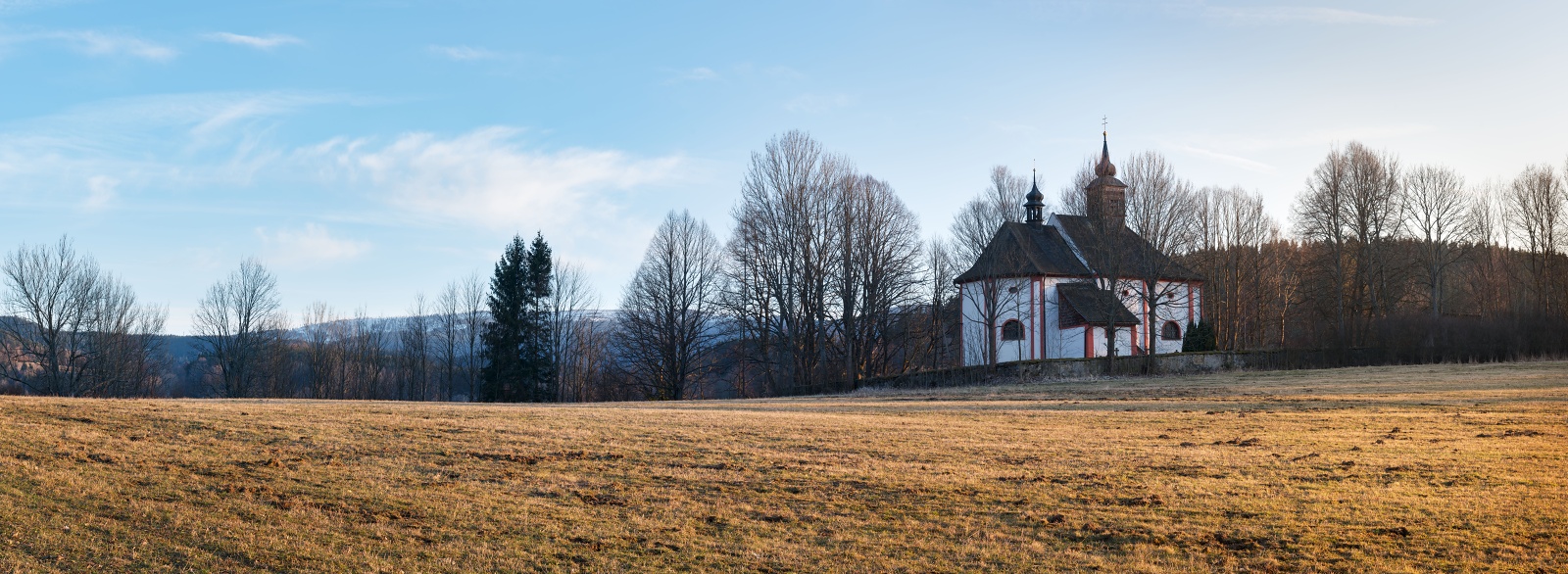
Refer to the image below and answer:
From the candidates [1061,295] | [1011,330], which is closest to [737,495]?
[1011,330]

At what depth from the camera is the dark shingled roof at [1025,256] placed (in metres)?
50.0

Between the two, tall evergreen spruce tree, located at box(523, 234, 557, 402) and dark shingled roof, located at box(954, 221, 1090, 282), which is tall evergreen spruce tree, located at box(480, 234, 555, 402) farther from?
dark shingled roof, located at box(954, 221, 1090, 282)

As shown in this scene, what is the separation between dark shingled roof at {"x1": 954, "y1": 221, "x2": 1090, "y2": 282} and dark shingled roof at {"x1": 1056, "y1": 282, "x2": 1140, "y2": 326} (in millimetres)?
841

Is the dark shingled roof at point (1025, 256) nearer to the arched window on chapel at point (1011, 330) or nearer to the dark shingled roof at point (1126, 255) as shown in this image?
the arched window on chapel at point (1011, 330)

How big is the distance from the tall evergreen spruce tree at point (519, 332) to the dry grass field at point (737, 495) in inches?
1331

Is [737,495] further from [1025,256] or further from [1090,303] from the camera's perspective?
[1090,303]

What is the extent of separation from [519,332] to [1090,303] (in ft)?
Result: 99.9

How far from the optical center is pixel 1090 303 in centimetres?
5256

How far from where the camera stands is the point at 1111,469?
13008 millimetres

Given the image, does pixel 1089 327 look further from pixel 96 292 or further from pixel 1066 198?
pixel 96 292

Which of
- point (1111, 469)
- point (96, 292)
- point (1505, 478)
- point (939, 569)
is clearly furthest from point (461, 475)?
point (96, 292)

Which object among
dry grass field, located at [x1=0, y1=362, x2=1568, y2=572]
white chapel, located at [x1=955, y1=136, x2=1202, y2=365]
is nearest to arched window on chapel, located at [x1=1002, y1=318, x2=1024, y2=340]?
white chapel, located at [x1=955, y1=136, x2=1202, y2=365]

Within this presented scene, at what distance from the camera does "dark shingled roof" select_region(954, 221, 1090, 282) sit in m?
50.0

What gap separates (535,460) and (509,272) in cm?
4319
